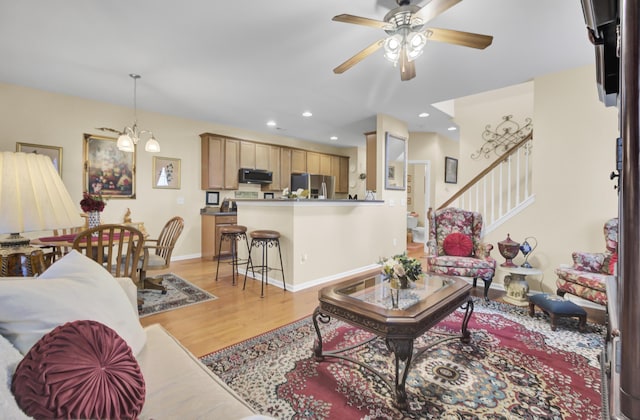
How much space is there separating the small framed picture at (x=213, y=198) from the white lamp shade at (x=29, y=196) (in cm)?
418

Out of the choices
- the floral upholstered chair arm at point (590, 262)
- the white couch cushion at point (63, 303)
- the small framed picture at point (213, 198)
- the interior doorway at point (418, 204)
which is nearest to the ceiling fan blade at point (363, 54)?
the white couch cushion at point (63, 303)

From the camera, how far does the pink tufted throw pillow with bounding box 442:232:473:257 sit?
3.30 metres

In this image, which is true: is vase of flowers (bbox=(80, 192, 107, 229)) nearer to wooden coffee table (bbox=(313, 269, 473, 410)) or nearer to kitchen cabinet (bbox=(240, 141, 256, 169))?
wooden coffee table (bbox=(313, 269, 473, 410))

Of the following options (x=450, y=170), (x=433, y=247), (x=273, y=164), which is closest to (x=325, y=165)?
(x=273, y=164)

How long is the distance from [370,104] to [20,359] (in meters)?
4.35

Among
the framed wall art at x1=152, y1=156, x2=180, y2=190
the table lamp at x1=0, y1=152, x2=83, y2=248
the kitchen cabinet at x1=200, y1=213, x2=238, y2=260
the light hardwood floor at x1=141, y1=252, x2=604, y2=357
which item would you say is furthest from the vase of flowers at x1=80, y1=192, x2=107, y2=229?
the kitchen cabinet at x1=200, y1=213, x2=238, y2=260

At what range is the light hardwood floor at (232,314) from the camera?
223 cm

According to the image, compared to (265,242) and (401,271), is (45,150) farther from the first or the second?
(401,271)

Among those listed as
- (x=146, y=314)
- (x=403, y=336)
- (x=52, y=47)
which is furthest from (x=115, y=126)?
(x=403, y=336)

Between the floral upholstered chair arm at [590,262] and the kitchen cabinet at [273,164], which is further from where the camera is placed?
the kitchen cabinet at [273,164]

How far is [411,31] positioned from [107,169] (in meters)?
4.54

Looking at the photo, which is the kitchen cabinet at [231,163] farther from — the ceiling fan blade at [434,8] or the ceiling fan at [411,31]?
the ceiling fan blade at [434,8]

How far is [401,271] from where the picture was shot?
1808mm

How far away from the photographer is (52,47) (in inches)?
105
